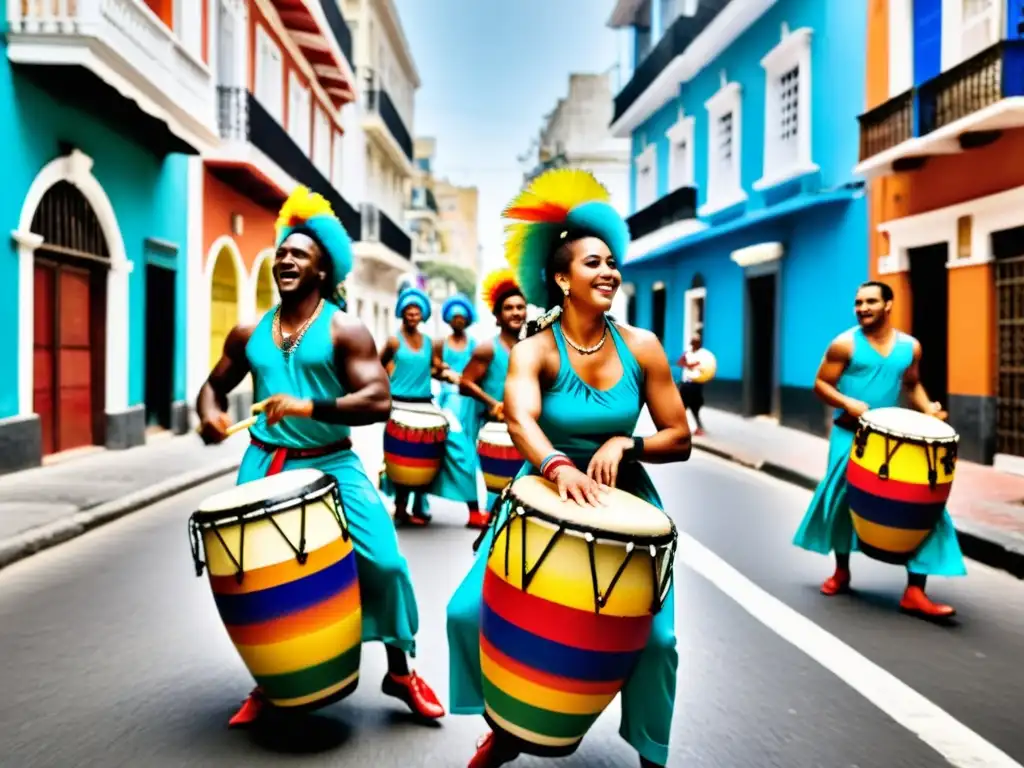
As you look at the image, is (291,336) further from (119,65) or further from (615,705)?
(119,65)

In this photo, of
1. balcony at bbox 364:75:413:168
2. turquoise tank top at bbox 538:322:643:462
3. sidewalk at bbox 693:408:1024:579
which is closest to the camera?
turquoise tank top at bbox 538:322:643:462

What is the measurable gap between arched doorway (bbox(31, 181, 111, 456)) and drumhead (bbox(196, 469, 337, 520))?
30.0 feet

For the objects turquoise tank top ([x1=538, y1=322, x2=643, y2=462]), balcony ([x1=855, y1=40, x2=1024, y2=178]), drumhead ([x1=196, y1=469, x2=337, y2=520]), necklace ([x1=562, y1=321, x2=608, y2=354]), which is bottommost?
drumhead ([x1=196, y1=469, x2=337, y2=520])

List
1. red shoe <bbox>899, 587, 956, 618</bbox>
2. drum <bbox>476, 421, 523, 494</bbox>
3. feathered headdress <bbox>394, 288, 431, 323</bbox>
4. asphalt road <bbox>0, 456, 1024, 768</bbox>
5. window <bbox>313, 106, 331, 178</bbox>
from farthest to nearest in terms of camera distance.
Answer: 1. window <bbox>313, 106, 331, 178</bbox>
2. feathered headdress <bbox>394, 288, 431, 323</bbox>
3. drum <bbox>476, 421, 523, 494</bbox>
4. red shoe <bbox>899, 587, 956, 618</bbox>
5. asphalt road <bbox>0, 456, 1024, 768</bbox>

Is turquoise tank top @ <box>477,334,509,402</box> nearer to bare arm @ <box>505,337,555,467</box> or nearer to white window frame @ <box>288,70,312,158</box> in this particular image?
bare arm @ <box>505,337,555,467</box>

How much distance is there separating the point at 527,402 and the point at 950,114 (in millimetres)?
10897

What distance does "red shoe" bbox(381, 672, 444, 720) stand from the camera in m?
3.57

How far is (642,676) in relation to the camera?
2.84 m

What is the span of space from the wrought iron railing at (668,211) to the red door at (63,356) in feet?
47.0

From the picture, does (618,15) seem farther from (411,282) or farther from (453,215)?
(453,215)

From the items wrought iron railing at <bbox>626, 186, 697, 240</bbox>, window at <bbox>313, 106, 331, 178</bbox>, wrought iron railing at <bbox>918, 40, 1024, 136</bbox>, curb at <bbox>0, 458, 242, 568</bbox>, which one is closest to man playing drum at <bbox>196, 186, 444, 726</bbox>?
curb at <bbox>0, 458, 242, 568</bbox>

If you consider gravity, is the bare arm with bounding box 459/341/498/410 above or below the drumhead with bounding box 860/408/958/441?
above


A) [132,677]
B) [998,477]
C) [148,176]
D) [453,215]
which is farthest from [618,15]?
[453,215]

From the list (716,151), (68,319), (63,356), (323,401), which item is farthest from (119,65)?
(716,151)
